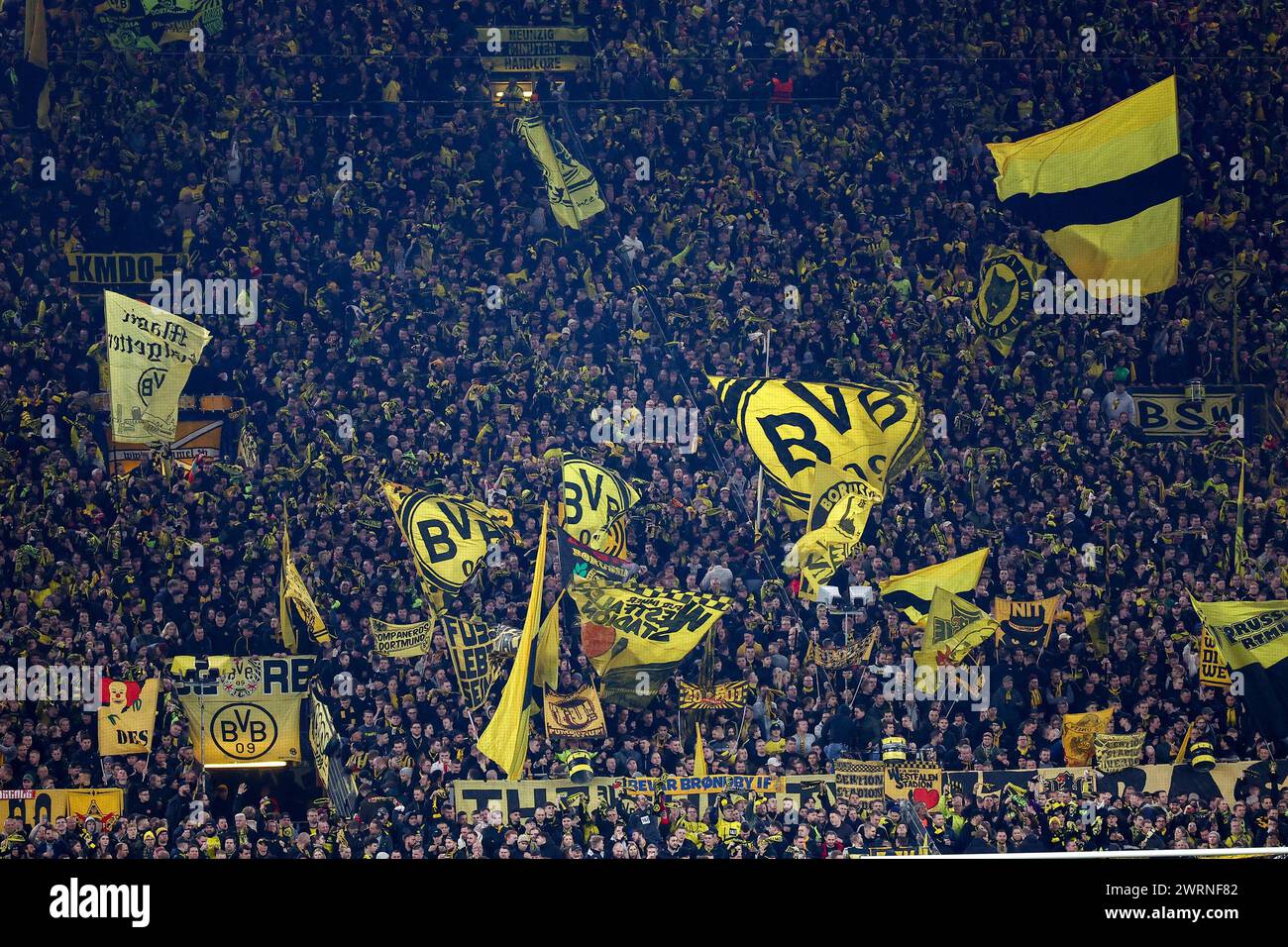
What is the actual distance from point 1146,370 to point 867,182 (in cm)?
350

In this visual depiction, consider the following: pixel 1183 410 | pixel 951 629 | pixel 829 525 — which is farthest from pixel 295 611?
pixel 1183 410

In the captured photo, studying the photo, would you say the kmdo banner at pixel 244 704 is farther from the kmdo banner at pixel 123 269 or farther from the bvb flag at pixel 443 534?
the kmdo banner at pixel 123 269

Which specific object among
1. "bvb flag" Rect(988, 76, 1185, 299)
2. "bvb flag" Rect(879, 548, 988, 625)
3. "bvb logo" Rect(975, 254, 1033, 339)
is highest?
"bvb flag" Rect(988, 76, 1185, 299)

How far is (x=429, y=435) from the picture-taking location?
15.2 m

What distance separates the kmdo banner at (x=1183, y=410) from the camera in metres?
15.2

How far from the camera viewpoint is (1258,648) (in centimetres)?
1439

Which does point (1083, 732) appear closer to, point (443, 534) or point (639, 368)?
point (639, 368)

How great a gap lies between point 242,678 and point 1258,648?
9.75 metres

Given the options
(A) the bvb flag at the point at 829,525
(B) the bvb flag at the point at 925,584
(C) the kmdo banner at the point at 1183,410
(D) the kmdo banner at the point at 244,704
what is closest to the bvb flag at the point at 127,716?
(D) the kmdo banner at the point at 244,704

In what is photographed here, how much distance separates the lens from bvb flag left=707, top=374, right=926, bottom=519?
15.0 meters

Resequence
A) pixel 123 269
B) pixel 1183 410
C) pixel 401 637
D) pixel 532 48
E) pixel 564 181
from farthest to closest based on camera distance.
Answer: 1. pixel 532 48
2. pixel 564 181
3. pixel 123 269
4. pixel 1183 410
5. pixel 401 637

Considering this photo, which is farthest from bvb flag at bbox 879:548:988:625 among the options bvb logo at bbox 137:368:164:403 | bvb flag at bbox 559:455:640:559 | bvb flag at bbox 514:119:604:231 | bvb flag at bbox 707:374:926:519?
bvb logo at bbox 137:368:164:403

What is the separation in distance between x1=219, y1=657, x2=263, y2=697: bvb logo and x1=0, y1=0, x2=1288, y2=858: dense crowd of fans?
24cm

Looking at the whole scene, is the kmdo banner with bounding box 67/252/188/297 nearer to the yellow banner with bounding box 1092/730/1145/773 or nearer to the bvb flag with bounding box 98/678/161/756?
the bvb flag with bounding box 98/678/161/756
